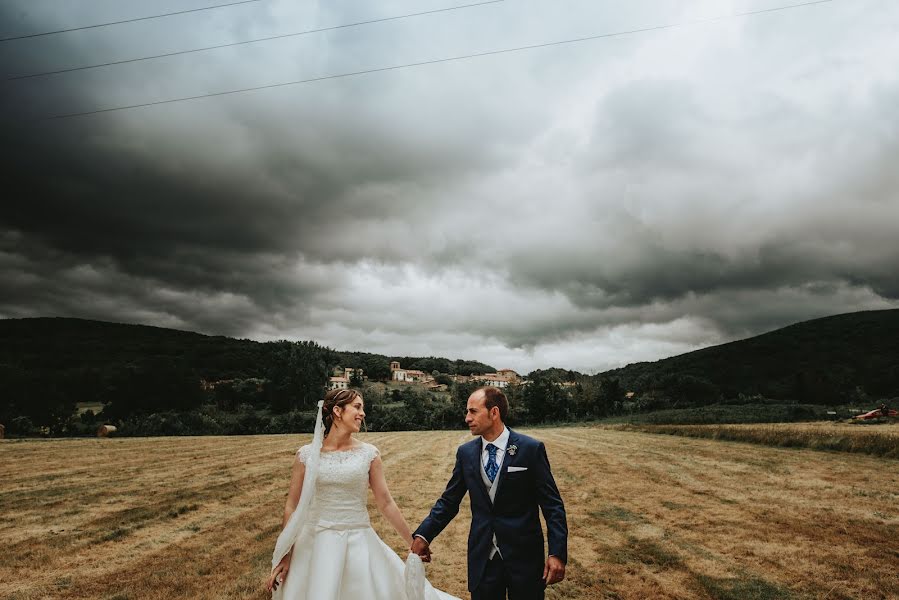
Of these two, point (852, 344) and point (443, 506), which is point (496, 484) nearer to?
point (443, 506)

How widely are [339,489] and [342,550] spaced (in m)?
0.54

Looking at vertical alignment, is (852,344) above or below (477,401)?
above

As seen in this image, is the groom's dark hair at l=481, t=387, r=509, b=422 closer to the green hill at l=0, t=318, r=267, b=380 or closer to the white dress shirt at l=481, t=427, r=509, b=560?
the white dress shirt at l=481, t=427, r=509, b=560

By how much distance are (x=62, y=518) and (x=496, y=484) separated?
1385cm

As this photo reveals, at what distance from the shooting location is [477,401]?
4.21 metres

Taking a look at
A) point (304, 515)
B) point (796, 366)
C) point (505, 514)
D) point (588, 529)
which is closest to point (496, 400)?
point (505, 514)

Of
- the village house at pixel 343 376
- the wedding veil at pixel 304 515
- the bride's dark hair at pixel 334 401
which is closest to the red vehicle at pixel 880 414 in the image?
the bride's dark hair at pixel 334 401

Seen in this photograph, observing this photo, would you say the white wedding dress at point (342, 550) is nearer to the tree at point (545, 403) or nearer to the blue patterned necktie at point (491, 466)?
the blue patterned necktie at point (491, 466)

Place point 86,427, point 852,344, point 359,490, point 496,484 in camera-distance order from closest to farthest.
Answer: point 496,484
point 359,490
point 86,427
point 852,344

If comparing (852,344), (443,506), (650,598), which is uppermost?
(852,344)

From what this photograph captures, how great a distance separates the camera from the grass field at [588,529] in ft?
25.0

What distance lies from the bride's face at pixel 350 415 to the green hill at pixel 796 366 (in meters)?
90.9

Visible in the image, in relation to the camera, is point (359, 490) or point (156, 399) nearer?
point (359, 490)

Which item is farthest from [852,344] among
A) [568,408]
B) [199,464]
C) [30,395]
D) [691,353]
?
[30,395]
